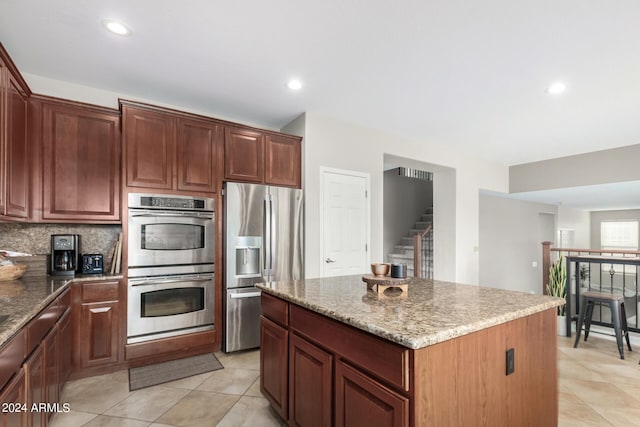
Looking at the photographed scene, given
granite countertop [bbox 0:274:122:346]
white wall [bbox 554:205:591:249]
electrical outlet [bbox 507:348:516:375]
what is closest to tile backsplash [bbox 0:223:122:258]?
granite countertop [bbox 0:274:122:346]

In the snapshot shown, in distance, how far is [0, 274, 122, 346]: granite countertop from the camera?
132cm

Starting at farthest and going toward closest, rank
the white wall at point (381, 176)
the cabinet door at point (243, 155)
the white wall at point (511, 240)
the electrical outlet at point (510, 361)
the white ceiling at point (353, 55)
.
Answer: the white wall at point (511, 240) < the white wall at point (381, 176) < the cabinet door at point (243, 155) < the white ceiling at point (353, 55) < the electrical outlet at point (510, 361)

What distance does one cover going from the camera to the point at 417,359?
1.11 meters

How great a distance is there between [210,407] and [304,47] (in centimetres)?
274

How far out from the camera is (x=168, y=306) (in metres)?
2.95

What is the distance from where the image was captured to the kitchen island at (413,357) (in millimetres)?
1162


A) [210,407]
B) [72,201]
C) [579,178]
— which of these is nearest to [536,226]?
[579,178]

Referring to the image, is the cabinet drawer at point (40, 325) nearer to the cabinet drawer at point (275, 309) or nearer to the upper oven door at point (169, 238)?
the upper oven door at point (169, 238)

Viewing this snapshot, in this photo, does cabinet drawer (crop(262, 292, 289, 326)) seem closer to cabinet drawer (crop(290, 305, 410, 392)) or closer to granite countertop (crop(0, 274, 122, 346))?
cabinet drawer (crop(290, 305, 410, 392))

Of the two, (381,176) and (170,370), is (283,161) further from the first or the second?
(170,370)

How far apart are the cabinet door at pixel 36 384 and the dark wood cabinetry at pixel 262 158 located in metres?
2.07

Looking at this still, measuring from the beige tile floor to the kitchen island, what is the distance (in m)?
0.46

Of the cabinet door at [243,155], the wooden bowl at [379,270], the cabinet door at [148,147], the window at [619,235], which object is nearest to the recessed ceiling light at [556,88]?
the wooden bowl at [379,270]

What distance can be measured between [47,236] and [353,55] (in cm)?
311
